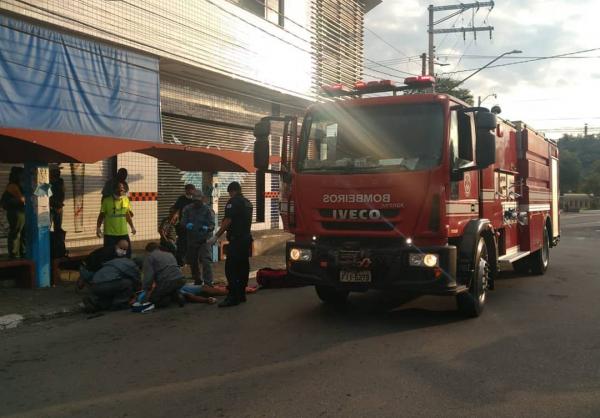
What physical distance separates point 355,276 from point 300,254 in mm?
782

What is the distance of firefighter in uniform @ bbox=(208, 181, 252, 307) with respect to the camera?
316 inches

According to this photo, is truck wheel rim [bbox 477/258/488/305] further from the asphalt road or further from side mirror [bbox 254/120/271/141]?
side mirror [bbox 254/120/271/141]

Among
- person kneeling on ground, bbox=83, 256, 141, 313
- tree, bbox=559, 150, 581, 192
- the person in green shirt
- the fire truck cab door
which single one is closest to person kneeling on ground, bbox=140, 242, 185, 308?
person kneeling on ground, bbox=83, 256, 141, 313

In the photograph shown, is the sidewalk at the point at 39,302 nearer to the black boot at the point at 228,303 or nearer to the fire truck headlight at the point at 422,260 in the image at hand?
the black boot at the point at 228,303

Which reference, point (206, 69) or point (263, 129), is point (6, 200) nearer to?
point (263, 129)

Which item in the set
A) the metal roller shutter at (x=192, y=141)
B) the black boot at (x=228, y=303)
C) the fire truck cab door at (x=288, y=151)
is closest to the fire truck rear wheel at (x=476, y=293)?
the fire truck cab door at (x=288, y=151)

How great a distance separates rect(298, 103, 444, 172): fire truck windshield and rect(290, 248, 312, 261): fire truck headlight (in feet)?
3.22

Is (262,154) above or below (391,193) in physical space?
above

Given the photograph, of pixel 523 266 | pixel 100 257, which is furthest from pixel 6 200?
pixel 523 266

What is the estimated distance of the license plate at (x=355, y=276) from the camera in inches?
252

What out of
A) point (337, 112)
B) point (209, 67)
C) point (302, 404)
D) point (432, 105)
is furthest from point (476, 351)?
point (209, 67)

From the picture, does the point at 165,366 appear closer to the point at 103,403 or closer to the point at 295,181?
the point at 103,403

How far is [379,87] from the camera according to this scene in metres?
7.59

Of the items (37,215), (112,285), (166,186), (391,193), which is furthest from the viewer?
(166,186)
